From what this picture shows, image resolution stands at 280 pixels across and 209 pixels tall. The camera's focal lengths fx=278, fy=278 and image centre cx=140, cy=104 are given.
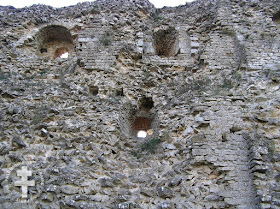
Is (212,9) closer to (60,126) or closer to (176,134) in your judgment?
(176,134)

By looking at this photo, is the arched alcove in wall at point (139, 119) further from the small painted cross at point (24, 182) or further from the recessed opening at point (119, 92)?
the small painted cross at point (24, 182)

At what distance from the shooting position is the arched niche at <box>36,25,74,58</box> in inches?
365

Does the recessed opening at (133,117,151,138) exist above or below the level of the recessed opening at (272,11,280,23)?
below

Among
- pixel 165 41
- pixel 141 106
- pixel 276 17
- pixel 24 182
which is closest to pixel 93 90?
pixel 141 106

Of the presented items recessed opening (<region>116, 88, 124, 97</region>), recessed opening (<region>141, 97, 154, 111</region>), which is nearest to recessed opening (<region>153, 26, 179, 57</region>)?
recessed opening (<region>141, 97, 154, 111</region>)

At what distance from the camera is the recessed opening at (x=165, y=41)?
9.09 m

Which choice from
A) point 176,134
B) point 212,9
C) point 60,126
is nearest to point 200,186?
point 176,134

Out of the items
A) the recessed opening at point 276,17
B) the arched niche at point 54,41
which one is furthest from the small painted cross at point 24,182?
the recessed opening at point 276,17

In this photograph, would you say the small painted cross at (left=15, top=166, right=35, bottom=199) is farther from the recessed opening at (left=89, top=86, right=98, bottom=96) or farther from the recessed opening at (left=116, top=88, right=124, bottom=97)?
the recessed opening at (left=116, top=88, right=124, bottom=97)

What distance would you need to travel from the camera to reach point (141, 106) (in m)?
7.07

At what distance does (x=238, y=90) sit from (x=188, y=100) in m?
1.16

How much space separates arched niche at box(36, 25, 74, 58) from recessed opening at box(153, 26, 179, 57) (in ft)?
9.45

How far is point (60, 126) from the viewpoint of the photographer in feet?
19.0

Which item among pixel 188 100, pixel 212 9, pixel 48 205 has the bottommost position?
pixel 48 205
